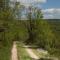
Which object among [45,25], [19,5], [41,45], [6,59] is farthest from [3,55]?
[19,5]

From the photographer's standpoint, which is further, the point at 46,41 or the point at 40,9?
the point at 40,9

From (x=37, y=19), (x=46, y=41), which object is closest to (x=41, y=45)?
(x=46, y=41)

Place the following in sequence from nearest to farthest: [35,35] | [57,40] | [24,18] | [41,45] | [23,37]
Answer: [41,45] < [57,40] < [35,35] < [23,37] < [24,18]

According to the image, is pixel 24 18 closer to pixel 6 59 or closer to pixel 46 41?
pixel 46 41

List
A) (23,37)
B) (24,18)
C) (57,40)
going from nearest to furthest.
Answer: (57,40)
(23,37)
(24,18)

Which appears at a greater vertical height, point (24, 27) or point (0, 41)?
point (0, 41)

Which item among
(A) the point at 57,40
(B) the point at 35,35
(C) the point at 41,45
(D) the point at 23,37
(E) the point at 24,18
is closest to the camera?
(C) the point at 41,45

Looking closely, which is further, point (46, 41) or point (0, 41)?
point (46, 41)

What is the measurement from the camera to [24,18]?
138ft

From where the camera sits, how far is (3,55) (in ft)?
35.7

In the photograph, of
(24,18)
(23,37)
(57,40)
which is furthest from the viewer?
(24,18)

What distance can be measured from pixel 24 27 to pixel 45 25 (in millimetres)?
3985

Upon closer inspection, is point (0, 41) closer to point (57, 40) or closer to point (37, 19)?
point (57, 40)

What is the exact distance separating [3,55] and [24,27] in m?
28.8
